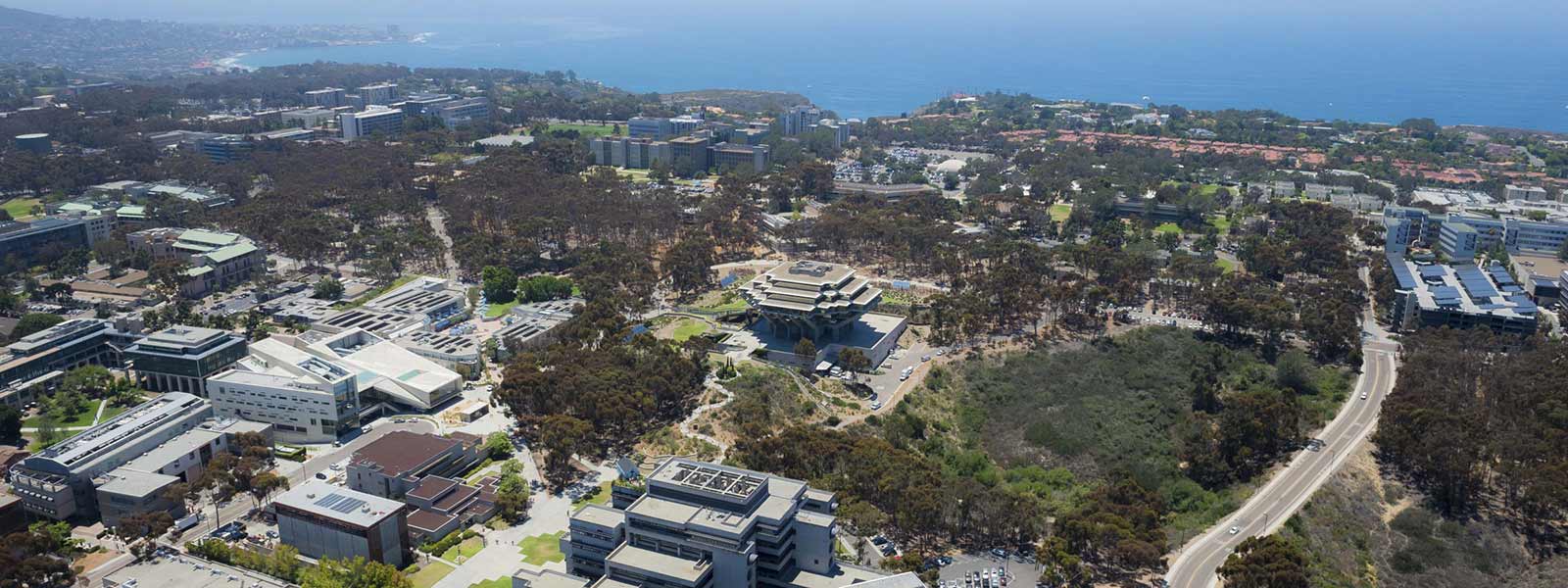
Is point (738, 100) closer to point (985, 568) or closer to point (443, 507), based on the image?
point (443, 507)

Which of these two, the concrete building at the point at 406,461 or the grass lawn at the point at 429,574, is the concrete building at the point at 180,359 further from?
the grass lawn at the point at 429,574

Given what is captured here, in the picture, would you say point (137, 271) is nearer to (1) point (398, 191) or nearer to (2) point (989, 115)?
(1) point (398, 191)

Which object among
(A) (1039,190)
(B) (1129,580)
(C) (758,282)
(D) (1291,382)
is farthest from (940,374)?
(A) (1039,190)

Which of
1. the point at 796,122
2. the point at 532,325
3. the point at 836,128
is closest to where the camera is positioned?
the point at 532,325

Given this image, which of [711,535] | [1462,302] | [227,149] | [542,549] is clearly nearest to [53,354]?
[542,549]

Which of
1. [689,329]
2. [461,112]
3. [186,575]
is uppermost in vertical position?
[461,112]
